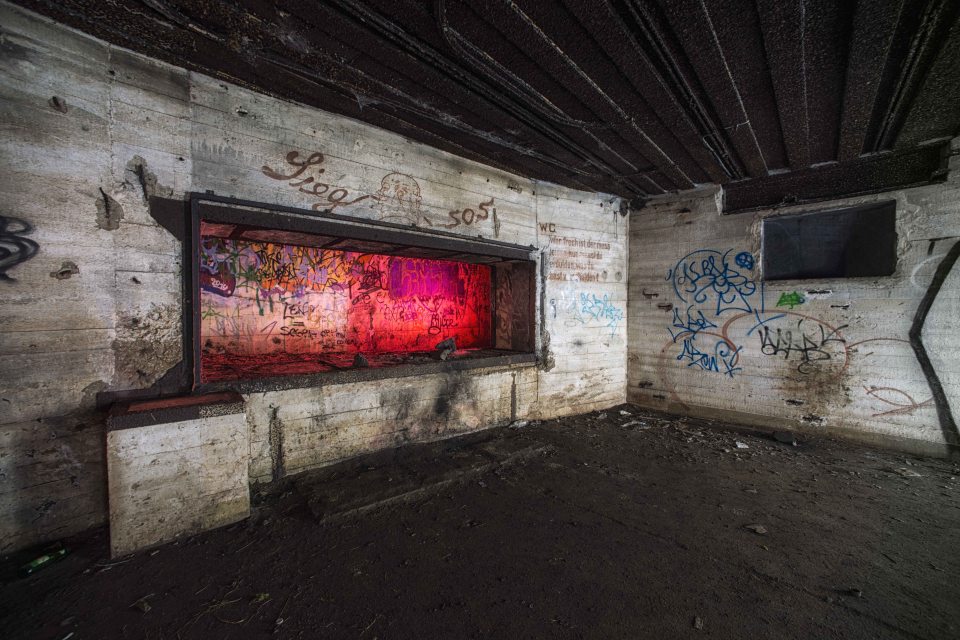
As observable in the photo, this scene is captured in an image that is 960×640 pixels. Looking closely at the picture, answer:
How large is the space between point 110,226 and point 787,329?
7.59 metres

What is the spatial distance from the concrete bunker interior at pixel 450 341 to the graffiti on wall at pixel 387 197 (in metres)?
0.03

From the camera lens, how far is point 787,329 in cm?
538

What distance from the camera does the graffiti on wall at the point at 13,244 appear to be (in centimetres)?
251

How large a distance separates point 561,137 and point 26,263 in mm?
4606

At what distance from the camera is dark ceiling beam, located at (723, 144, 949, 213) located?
4.54m

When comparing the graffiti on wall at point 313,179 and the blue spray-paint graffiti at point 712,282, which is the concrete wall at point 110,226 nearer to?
the graffiti on wall at point 313,179

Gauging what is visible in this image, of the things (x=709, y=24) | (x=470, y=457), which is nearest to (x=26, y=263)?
(x=470, y=457)

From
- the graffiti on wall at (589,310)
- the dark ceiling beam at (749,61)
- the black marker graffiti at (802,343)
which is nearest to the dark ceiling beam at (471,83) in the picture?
the dark ceiling beam at (749,61)

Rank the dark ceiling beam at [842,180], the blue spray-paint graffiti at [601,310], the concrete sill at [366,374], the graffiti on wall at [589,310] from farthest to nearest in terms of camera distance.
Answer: the blue spray-paint graffiti at [601,310] → the graffiti on wall at [589,310] → the dark ceiling beam at [842,180] → the concrete sill at [366,374]

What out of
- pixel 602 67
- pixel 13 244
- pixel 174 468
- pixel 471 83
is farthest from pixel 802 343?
pixel 13 244

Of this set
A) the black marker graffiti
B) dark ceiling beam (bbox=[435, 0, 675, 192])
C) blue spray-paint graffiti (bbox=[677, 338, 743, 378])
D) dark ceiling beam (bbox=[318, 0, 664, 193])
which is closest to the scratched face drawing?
dark ceiling beam (bbox=[318, 0, 664, 193])

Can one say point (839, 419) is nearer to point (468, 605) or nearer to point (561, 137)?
point (561, 137)

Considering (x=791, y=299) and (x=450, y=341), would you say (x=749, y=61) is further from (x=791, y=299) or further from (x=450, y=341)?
(x=450, y=341)

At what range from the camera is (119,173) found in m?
2.89
